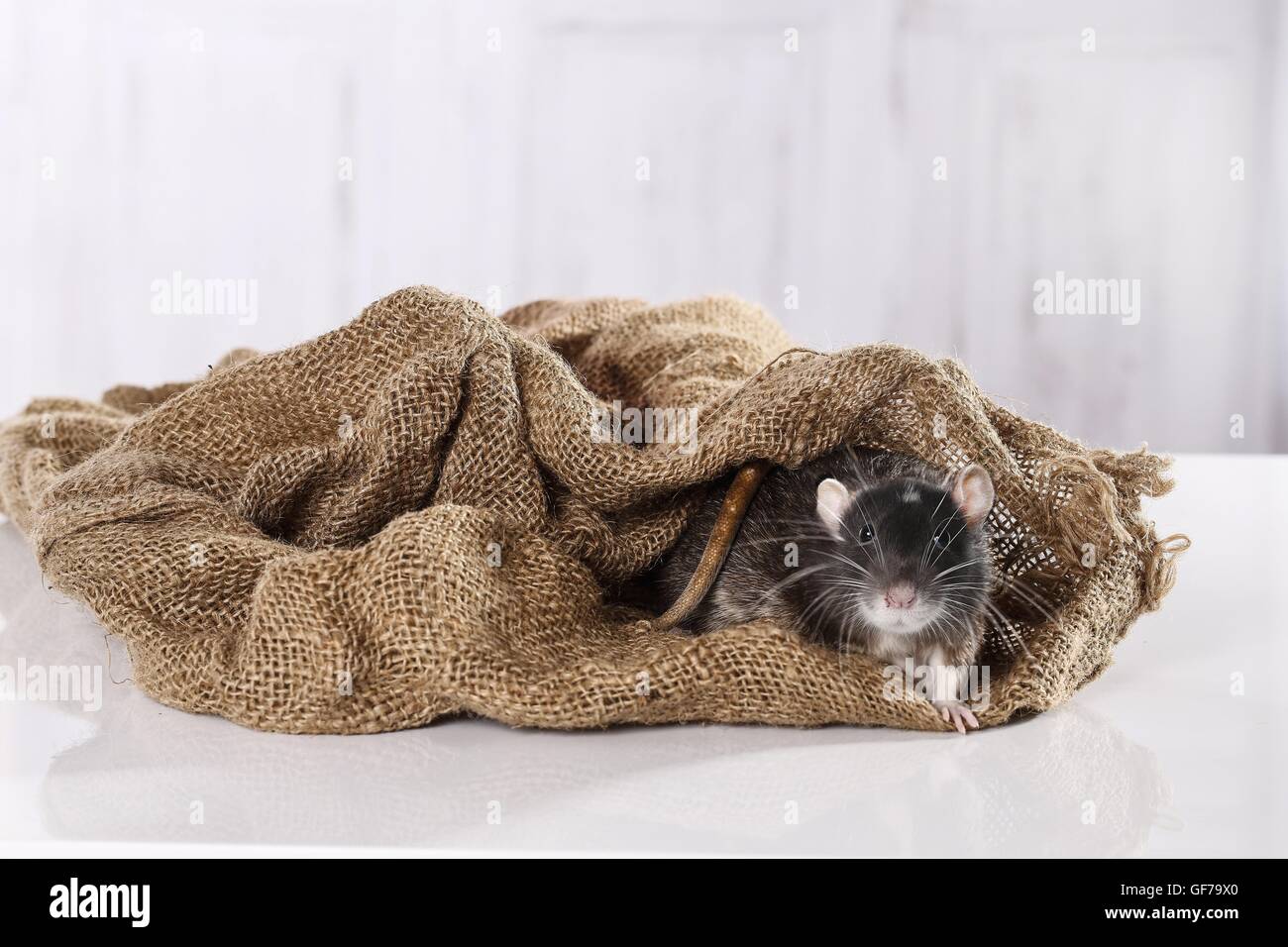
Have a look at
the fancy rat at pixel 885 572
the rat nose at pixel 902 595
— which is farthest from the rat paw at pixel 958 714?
the rat nose at pixel 902 595

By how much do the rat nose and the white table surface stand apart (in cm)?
15

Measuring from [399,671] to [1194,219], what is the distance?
4452 mm

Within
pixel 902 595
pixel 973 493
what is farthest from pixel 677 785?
pixel 973 493

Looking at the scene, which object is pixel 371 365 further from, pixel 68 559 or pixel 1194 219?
pixel 1194 219

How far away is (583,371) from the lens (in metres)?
2.36

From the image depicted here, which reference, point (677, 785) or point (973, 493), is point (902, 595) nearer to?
point (973, 493)

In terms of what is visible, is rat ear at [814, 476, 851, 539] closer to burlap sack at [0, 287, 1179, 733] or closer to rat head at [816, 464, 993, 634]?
rat head at [816, 464, 993, 634]

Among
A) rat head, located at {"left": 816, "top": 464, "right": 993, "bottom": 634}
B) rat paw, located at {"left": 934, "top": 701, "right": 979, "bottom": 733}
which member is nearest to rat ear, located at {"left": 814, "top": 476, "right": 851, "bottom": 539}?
rat head, located at {"left": 816, "top": 464, "right": 993, "bottom": 634}

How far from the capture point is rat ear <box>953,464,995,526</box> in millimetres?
1496

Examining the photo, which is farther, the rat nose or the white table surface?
the rat nose

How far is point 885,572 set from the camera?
4.78 ft

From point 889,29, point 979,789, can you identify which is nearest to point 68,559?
point 979,789

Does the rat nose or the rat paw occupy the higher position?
the rat nose

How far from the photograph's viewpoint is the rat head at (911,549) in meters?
1.46
